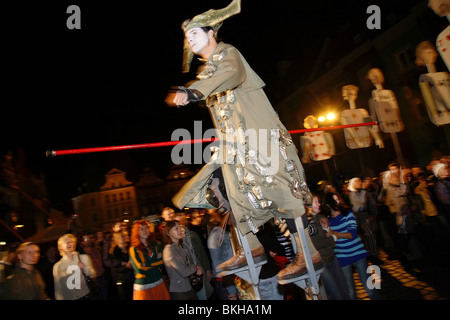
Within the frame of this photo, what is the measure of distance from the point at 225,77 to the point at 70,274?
176 inches

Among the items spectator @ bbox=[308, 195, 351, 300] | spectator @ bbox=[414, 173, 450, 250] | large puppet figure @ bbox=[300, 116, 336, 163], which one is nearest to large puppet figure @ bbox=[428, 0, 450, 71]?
spectator @ bbox=[414, 173, 450, 250]

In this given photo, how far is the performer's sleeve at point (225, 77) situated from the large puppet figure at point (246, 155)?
12 mm

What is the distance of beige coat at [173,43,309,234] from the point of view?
279cm

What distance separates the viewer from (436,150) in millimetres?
17156

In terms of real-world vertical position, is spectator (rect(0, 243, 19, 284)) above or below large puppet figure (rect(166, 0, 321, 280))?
below

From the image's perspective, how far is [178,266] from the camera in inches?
218

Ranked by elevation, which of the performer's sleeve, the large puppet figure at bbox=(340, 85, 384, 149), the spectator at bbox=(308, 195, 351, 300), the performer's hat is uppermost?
the large puppet figure at bbox=(340, 85, 384, 149)

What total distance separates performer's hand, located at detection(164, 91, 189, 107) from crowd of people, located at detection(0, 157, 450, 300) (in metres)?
1.43

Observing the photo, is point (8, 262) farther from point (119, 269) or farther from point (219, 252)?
point (219, 252)

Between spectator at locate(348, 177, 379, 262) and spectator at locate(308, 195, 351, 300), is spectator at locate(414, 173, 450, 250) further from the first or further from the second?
spectator at locate(308, 195, 351, 300)

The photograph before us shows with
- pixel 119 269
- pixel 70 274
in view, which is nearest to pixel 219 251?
pixel 119 269

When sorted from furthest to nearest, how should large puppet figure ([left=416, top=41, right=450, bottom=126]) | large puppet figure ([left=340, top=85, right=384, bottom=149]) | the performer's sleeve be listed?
large puppet figure ([left=340, top=85, right=384, bottom=149])
large puppet figure ([left=416, top=41, right=450, bottom=126])
the performer's sleeve
